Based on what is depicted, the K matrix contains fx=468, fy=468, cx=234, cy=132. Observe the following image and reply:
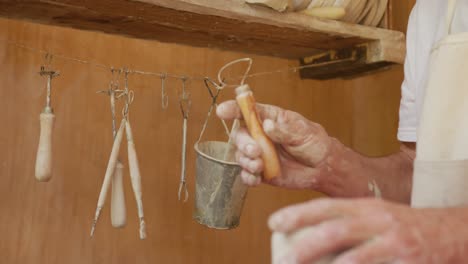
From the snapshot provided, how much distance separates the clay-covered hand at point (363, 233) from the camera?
0.51 meters

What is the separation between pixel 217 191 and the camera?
49.6 inches

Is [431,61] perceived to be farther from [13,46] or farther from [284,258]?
[13,46]

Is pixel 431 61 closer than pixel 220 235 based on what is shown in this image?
Yes

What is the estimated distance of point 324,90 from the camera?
2.37 meters

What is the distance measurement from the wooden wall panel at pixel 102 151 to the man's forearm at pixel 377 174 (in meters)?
0.89

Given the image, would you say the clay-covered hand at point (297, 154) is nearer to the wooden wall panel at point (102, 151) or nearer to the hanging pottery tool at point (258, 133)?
the hanging pottery tool at point (258, 133)

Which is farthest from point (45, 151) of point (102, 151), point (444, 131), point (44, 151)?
point (444, 131)

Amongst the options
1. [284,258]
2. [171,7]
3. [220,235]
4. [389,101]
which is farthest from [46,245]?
[389,101]

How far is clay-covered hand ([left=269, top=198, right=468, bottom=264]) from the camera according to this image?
508mm

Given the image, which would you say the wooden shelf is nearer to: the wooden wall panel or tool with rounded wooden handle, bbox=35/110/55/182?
the wooden wall panel

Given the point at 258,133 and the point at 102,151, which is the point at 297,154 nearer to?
the point at 258,133

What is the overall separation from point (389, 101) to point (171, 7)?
1.26 metres

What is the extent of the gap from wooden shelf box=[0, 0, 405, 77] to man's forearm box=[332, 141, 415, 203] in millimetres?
582

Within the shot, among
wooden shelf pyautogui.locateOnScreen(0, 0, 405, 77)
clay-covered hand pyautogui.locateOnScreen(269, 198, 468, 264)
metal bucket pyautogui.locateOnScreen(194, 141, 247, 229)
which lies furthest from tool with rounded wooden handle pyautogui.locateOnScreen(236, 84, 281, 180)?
wooden shelf pyautogui.locateOnScreen(0, 0, 405, 77)
